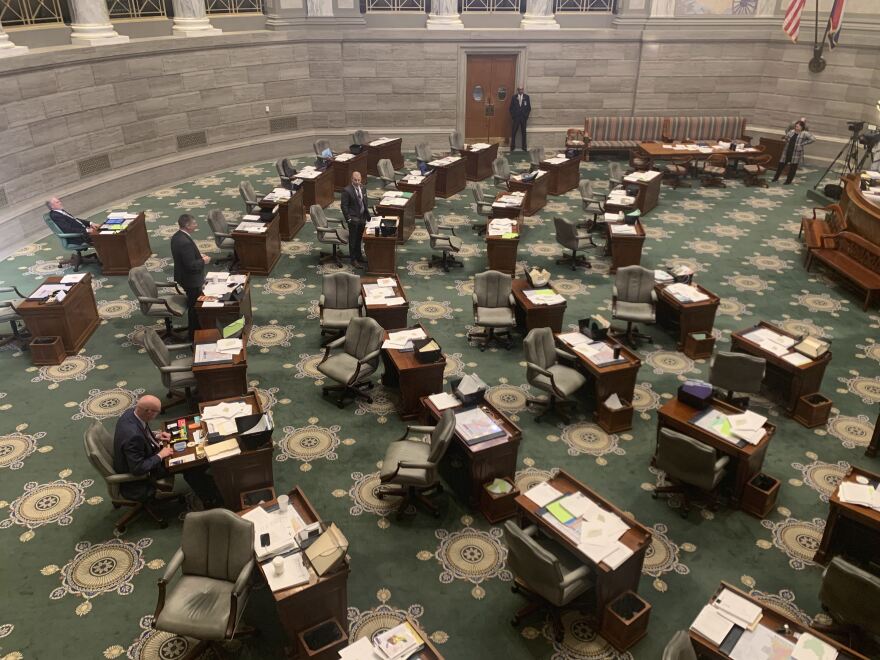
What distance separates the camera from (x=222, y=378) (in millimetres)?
7125

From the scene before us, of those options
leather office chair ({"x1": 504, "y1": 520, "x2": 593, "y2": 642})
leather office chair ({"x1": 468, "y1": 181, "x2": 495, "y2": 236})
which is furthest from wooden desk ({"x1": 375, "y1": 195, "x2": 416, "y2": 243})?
leather office chair ({"x1": 504, "y1": 520, "x2": 593, "y2": 642})

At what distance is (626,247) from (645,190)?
3.05m

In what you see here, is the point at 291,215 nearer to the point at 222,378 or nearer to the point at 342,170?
the point at 342,170

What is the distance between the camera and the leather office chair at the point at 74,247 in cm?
1027

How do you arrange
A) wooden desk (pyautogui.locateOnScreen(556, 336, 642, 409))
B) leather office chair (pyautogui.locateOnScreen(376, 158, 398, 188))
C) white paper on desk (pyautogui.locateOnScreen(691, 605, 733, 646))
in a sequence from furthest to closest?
leather office chair (pyautogui.locateOnScreen(376, 158, 398, 188)), wooden desk (pyautogui.locateOnScreen(556, 336, 642, 409)), white paper on desk (pyautogui.locateOnScreen(691, 605, 733, 646))

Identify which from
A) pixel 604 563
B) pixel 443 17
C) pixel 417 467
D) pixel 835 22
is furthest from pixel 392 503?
pixel 835 22

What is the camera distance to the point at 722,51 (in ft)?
56.3

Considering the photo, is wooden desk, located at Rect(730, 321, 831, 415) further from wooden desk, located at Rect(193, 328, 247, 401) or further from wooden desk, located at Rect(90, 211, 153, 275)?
wooden desk, located at Rect(90, 211, 153, 275)

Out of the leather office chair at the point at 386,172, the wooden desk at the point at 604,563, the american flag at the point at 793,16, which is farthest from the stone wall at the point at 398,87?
the wooden desk at the point at 604,563

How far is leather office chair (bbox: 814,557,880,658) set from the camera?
15.1ft

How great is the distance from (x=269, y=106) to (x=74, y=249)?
291 inches

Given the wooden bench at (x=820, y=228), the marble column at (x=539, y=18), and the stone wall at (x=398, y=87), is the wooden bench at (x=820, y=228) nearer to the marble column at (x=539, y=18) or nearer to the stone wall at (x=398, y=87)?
the stone wall at (x=398, y=87)

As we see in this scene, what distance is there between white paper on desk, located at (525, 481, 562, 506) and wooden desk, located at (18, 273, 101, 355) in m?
6.13

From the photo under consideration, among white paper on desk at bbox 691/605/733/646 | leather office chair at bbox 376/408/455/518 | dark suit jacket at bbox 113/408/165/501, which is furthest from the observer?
leather office chair at bbox 376/408/455/518
